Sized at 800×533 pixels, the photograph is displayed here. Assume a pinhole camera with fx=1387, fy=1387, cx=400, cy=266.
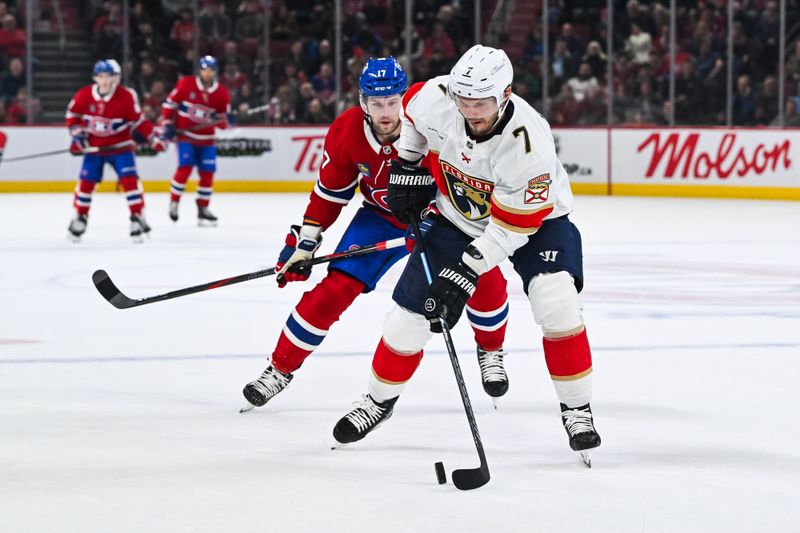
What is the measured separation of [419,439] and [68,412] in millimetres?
1026

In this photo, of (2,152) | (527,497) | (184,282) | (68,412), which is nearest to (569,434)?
(527,497)

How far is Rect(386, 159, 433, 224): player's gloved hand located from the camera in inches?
137

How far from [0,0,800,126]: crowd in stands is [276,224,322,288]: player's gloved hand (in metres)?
9.43

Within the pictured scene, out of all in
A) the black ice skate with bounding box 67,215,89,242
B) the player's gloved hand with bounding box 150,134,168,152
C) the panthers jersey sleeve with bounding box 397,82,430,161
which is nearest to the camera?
the panthers jersey sleeve with bounding box 397,82,430,161

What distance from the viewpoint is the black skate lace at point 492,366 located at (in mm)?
4008

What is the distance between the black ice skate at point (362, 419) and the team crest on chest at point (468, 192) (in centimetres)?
51

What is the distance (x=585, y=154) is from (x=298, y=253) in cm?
960

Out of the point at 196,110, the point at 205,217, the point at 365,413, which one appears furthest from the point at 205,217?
the point at 365,413

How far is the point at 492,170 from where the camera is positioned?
3.21 metres

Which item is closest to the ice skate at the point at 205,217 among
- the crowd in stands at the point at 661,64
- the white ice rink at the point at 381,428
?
the white ice rink at the point at 381,428

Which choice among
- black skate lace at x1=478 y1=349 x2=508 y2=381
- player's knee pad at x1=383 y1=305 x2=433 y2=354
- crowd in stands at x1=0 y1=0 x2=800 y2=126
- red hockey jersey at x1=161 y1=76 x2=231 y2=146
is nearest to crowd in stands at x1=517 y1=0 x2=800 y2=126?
crowd in stands at x1=0 y1=0 x2=800 y2=126

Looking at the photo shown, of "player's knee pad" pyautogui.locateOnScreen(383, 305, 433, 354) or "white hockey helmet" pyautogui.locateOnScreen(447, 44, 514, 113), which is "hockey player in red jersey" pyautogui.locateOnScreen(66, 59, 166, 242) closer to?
"player's knee pad" pyautogui.locateOnScreen(383, 305, 433, 354)

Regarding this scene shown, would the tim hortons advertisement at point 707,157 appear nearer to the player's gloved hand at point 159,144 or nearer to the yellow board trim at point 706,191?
the yellow board trim at point 706,191

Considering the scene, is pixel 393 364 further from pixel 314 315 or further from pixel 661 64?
pixel 661 64
